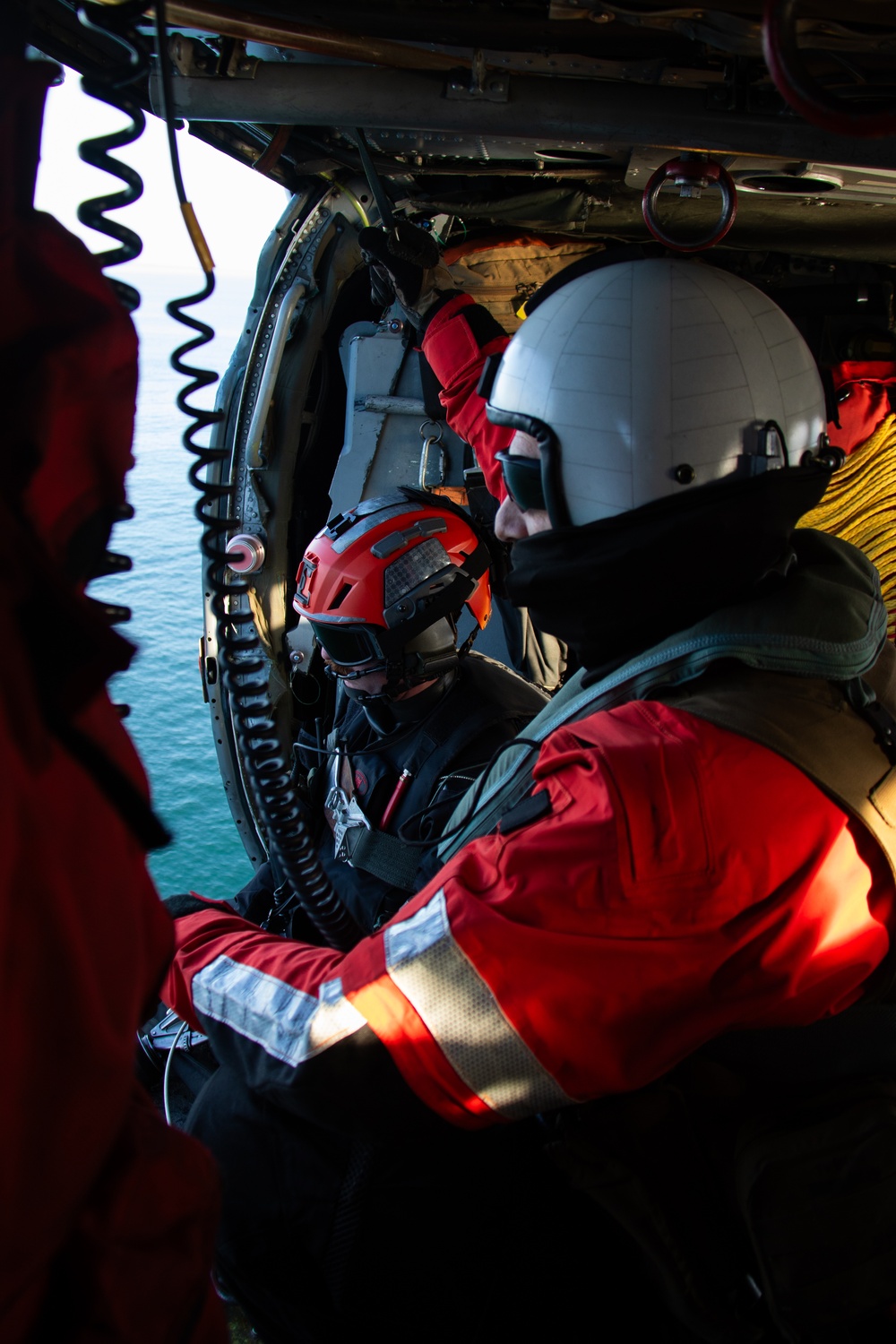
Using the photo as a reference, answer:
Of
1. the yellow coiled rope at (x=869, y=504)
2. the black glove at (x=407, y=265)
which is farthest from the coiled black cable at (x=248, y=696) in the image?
the yellow coiled rope at (x=869, y=504)

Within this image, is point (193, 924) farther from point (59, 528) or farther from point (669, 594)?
point (59, 528)

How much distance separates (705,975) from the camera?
4.35ft

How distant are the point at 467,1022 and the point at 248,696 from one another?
0.82 m

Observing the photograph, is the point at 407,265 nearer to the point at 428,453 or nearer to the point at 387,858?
the point at 428,453

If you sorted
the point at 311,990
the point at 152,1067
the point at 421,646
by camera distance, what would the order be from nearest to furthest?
the point at 311,990, the point at 152,1067, the point at 421,646

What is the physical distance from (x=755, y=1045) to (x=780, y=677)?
603 millimetres

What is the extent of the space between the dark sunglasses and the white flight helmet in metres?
0.06

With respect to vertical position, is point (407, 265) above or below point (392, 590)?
above

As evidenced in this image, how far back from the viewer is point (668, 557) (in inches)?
60.0

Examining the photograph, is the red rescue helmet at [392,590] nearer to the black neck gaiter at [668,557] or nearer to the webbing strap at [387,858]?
the webbing strap at [387,858]

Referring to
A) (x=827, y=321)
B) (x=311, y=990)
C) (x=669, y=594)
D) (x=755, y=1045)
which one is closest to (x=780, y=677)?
(x=669, y=594)

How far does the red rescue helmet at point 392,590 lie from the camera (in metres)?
2.95

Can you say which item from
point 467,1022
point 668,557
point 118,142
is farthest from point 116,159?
point 467,1022

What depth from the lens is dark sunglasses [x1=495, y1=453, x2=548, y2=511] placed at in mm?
1753
